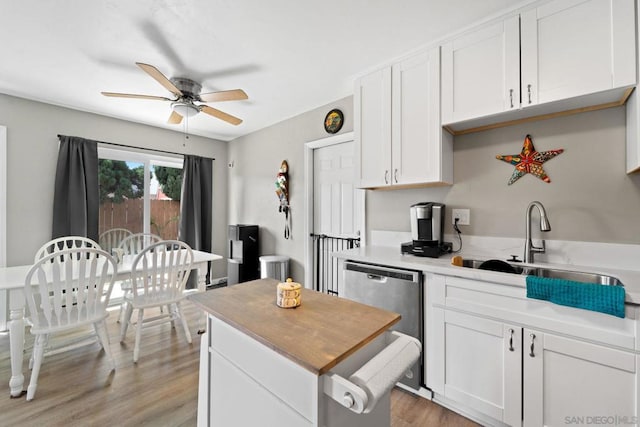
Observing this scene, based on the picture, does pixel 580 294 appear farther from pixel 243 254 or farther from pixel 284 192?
pixel 243 254

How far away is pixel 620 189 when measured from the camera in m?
1.61

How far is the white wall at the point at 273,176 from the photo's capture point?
3.38 m

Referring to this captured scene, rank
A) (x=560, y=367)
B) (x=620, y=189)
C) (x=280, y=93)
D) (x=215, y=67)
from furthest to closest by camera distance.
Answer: (x=280, y=93) → (x=215, y=67) → (x=620, y=189) → (x=560, y=367)

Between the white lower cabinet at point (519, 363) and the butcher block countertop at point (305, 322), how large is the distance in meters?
0.83

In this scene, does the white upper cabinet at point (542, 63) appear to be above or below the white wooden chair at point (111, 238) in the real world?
above

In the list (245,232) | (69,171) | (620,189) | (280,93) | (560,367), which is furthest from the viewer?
(245,232)

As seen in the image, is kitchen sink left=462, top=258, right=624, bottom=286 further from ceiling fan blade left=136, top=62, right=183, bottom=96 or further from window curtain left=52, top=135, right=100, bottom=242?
window curtain left=52, top=135, right=100, bottom=242

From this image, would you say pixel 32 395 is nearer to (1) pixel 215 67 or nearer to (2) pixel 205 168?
(1) pixel 215 67

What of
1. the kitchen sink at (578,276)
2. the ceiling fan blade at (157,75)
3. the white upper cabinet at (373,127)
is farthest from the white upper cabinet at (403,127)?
the ceiling fan blade at (157,75)

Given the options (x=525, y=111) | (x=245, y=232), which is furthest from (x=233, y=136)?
(x=525, y=111)

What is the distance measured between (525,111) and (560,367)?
1.46 metres

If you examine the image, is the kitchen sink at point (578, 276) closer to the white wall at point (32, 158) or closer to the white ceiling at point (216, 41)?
the white ceiling at point (216, 41)

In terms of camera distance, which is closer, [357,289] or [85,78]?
[357,289]

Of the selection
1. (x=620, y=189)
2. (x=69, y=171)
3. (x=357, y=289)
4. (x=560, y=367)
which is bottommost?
(x=560, y=367)
